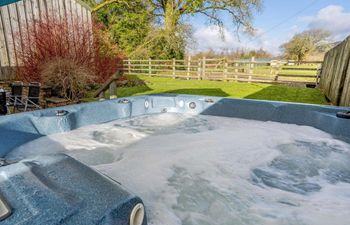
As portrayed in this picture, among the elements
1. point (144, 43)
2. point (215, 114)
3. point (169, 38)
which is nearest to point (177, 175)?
point (215, 114)

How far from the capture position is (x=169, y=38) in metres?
11.2

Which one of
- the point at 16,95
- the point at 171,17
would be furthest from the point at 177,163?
the point at 171,17

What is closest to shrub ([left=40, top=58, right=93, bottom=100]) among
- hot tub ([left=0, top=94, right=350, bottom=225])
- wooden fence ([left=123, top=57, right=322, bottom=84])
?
hot tub ([left=0, top=94, right=350, bottom=225])

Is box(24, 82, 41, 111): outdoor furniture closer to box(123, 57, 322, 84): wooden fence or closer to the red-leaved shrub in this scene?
the red-leaved shrub

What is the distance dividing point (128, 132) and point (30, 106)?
5.36ft

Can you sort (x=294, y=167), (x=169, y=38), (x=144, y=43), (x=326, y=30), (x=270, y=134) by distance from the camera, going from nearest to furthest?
(x=294, y=167), (x=270, y=134), (x=169, y=38), (x=144, y=43), (x=326, y=30)

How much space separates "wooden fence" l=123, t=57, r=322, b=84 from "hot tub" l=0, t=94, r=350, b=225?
17.2 ft

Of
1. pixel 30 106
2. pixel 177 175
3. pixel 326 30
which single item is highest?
pixel 326 30

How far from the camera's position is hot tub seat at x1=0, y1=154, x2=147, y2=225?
0.69 metres

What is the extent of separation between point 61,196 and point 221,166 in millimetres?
1307

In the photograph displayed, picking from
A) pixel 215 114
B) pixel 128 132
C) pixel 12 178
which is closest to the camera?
pixel 12 178

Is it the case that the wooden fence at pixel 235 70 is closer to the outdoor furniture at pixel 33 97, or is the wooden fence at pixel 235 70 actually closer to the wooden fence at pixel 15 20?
the wooden fence at pixel 15 20

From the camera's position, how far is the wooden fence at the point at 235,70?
7.93 metres

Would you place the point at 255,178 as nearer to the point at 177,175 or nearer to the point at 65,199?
the point at 177,175
